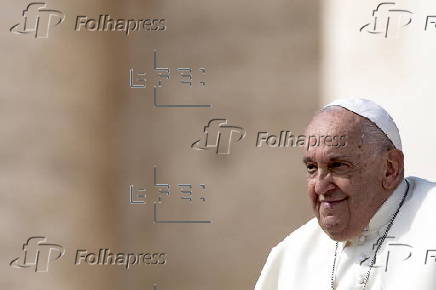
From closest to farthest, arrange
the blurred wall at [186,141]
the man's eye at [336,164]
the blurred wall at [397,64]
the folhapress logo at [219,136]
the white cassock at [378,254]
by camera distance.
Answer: the white cassock at [378,254] < the man's eye at [336,164] < the blurred wall at [397,64] < the blurred wall at [186,141] < the folhapress logo at [219,136]

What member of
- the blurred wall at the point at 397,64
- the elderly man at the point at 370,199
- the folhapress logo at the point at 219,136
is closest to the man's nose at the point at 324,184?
the elderly man at the point at 370,199

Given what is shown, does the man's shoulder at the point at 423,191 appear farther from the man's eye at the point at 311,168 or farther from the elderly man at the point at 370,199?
the man's eye at the point at 311,168

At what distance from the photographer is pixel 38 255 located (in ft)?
27.7

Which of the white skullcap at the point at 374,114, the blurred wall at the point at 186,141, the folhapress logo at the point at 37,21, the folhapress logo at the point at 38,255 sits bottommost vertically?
the folhapress logo at the point at 38,255

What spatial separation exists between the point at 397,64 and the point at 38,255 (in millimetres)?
2983

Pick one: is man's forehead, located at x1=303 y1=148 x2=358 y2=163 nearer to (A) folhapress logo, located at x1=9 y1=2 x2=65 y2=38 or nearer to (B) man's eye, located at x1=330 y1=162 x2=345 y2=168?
(B) man's eye, located at x1=330 y1=162 x2=345 y2=168

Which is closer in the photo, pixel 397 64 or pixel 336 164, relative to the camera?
pixel 336 164

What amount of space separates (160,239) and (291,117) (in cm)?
134

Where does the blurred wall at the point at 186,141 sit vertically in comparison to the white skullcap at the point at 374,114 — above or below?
Answer: below

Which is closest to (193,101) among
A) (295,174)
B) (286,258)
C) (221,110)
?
(221,110)

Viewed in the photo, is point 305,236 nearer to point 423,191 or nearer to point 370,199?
point 370,199

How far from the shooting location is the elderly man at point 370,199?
4.86 metres

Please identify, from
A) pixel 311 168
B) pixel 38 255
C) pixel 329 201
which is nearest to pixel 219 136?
pixel 38 255

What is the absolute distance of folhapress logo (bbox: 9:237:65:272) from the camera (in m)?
8.20
